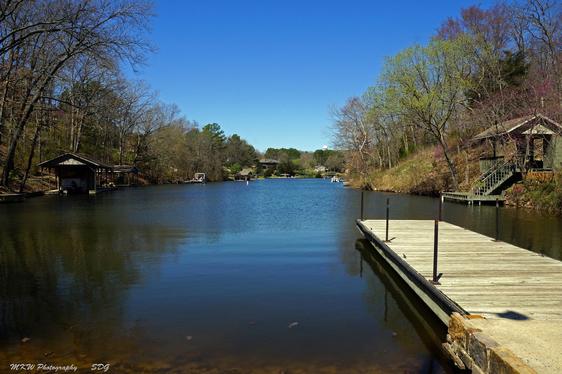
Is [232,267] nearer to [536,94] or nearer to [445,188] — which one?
[536,94]

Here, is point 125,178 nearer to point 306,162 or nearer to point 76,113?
point 76,113

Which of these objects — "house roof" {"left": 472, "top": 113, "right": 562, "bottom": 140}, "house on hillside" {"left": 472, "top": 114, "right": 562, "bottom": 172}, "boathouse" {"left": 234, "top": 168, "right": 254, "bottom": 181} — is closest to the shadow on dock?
"house on hillside" {"left": 472, "top": 114, "right": 562, "bottom": 172}

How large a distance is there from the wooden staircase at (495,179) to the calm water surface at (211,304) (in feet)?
53.5

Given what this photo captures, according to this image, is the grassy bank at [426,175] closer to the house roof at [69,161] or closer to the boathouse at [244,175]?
the house roof at [69,161]

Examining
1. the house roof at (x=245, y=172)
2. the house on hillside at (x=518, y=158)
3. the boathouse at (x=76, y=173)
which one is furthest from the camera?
the house roof at (x=245, y=172)

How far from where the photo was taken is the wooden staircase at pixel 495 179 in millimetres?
32344

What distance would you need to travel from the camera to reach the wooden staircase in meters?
32.3

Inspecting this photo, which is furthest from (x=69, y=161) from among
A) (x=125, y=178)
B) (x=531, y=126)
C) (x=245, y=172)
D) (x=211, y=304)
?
(x=245, y=172)

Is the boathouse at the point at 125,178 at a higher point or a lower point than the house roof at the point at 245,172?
lower

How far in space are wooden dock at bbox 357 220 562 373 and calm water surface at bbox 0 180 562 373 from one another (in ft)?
2.09

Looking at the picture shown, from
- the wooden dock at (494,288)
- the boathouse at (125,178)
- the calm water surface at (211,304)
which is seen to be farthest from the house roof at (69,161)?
the wooden dock at (494,288)

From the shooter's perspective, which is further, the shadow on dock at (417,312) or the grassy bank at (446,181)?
the grassy bank at (446,181)

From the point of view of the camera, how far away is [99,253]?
1356 centimetres

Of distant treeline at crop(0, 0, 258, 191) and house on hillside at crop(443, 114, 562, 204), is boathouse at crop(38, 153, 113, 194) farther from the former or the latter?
house on hillside at crop(443, 114, 562, 204)
